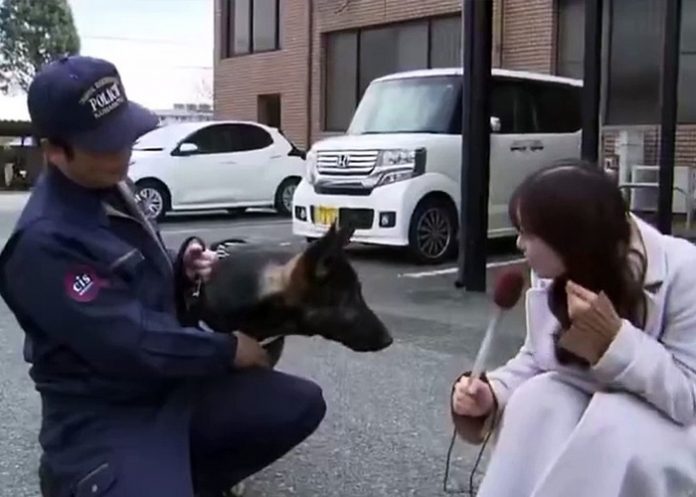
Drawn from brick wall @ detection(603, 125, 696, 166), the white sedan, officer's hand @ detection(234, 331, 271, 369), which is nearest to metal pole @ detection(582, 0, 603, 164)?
brick wall @ detection(603, 125, 696, 166)

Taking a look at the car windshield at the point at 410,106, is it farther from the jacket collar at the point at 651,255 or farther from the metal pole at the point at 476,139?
the jacket collar at the point at 651,255

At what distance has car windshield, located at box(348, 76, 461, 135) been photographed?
11281 mm

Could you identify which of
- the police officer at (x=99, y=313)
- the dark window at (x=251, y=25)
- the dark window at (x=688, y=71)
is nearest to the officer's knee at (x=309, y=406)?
the police officer at (x=99, y=313)

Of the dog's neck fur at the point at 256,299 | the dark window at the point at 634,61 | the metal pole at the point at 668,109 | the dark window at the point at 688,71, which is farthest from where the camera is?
the dark window at the point at 634,61

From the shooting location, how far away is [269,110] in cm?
2364

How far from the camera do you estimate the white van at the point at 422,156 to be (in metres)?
10.8

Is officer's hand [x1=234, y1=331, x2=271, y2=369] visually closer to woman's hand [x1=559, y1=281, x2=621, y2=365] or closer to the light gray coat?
the light gray coat

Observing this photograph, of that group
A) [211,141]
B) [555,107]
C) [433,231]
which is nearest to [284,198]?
[211,141]

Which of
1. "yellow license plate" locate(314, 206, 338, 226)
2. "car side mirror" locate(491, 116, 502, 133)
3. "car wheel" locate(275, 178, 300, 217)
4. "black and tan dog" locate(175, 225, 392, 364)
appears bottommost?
"car wheel" locate(275, 178, 300, 217)

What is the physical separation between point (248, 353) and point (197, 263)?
373mm

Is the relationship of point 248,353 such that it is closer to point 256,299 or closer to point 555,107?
point 256,299

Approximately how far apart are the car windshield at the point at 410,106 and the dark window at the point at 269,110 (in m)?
11.5

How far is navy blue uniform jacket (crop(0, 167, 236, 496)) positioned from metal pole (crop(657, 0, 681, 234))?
7.36m

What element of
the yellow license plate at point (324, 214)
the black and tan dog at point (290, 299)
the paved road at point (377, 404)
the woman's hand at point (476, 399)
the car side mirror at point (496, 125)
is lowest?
the paved road at point (377, 404)
